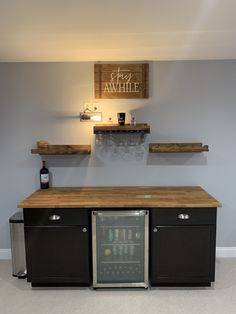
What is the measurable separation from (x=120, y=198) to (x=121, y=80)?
4.13 feet

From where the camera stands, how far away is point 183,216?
2.41 m

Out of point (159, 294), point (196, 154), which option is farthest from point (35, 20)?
point (159, 294)

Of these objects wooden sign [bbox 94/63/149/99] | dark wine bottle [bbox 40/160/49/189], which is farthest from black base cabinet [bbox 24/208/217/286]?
wooden sign [bbox 94/63/149/99]

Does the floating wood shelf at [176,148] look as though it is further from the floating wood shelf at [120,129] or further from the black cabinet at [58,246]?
the black cabinet at [58,246]

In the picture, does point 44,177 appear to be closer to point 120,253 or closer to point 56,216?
point 56,216

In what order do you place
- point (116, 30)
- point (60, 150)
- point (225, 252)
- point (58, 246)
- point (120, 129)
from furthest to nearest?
point (225, 252) → point (60, 150) → point (120, 129) → point (58, 246) → point (116, 30)

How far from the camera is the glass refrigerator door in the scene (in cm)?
246

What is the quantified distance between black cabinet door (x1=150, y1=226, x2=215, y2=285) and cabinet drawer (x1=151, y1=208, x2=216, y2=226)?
0.05 meters

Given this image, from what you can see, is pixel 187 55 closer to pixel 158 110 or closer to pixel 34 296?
pixel 158 110

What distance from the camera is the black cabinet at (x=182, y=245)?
2.41m

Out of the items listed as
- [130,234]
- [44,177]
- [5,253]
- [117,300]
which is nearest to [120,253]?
[130,234]

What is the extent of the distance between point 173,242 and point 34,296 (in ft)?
4.35

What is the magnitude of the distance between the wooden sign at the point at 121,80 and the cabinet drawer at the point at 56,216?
1.26 m

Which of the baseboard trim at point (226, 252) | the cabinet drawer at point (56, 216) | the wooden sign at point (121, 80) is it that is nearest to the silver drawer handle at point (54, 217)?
the cabinet drawer at point (56, 216)
